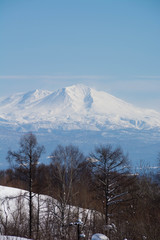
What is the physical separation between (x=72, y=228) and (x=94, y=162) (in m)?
8.15

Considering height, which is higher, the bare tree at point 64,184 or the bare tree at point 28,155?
the bare tree at point 28,155

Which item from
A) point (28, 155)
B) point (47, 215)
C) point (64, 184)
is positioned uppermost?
point (28, 155)

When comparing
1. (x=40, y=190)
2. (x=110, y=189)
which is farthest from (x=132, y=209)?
(x=40, y=190)

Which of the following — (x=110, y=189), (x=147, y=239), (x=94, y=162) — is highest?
(x=94, y=162)

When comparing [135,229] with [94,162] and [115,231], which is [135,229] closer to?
[115,231]

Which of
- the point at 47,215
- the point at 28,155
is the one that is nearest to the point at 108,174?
the point at 47,215

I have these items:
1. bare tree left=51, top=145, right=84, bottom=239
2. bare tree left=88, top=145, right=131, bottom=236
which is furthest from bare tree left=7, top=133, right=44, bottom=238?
bare tree left=88, top=145, right=131, bottom=236

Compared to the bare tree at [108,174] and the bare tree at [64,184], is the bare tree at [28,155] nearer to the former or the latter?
the bare tree at [64,184]

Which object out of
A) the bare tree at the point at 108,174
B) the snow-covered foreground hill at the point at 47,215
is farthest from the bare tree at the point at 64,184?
the bare tree at the point at 108,174

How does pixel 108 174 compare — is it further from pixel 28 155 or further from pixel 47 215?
pixel 28 155

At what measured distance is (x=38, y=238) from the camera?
11.9 metres

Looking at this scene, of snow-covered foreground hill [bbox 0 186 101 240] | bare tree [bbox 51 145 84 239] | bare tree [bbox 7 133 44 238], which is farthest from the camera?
bare tree [bbox 7 133 44 238]

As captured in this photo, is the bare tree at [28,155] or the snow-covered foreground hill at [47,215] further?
the bare tree at [28,155]

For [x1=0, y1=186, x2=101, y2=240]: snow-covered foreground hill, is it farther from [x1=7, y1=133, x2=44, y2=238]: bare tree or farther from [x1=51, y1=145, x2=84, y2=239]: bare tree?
[x1=7, y1=133, x2=44, y2=238]: bare tree
